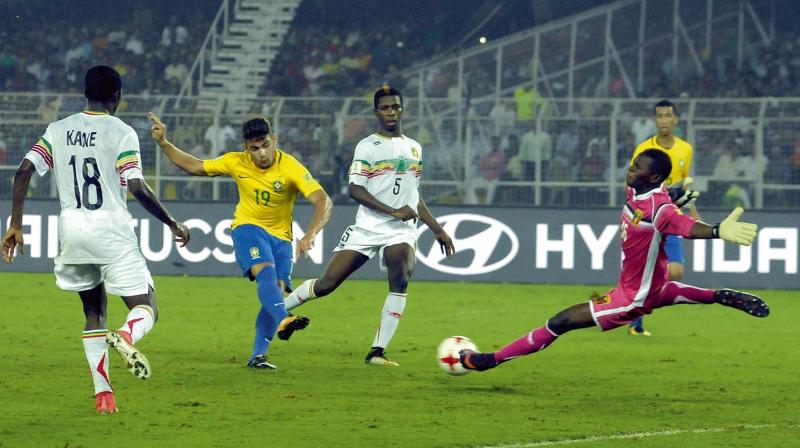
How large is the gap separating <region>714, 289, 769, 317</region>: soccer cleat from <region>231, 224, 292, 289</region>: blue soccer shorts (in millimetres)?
3449

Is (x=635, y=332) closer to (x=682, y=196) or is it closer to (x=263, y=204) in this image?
(x=263, y=204)

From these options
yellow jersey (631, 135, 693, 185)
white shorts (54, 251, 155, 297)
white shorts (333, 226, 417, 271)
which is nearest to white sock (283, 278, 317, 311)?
white shorts (333, 226, 417, 271)

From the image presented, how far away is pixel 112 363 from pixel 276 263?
1502 millimetres

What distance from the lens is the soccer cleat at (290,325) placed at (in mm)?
9469

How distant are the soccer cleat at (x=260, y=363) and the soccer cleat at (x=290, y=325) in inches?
50.1

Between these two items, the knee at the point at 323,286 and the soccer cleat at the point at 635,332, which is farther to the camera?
the soccer cleat at the point at 635,332

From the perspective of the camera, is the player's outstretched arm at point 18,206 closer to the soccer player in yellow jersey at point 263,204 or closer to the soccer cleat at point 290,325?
the soccer cleat at point 290,325

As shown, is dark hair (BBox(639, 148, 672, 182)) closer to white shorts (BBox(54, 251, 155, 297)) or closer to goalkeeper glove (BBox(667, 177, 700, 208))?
goalkeeper glove (BBox(667, 177, 700, 208))

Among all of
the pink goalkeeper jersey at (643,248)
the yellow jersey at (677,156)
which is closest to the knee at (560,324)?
the pink goalkeeper jersey at (643,248)

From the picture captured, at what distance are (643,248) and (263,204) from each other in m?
3.06

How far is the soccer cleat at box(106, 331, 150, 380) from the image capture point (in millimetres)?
7621

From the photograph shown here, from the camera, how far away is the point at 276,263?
1097 centimetres

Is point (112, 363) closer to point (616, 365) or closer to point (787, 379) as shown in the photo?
point (616, 365)

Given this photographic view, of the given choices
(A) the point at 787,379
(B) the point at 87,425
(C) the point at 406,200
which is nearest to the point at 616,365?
(A) the point at 787,379
